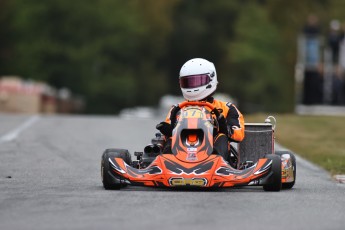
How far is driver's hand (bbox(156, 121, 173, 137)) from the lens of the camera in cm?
1525

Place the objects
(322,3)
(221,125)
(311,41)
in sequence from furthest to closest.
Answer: (322,3), (311,41), (221,125)

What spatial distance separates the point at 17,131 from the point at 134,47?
8502 cm

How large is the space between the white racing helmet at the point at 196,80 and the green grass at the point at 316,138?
3650 millimetres

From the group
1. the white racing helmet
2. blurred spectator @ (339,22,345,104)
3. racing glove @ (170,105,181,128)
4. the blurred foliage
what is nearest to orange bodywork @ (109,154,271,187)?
racing glove @ (170,105,181,128)

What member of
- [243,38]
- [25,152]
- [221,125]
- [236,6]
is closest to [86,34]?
[243,38]

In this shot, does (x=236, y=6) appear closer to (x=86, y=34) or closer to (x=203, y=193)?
(x=86, y=34)

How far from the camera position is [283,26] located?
10512 cm

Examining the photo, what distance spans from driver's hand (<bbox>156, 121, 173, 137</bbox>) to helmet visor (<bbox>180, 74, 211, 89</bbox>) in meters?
0.64

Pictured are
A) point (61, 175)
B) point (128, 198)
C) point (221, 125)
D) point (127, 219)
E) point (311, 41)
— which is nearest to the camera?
point (127, 219)

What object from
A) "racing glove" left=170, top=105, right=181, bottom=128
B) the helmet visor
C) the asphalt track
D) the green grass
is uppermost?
the helmet visor

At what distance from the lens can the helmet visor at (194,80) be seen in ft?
51.5

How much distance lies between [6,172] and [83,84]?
272 feet

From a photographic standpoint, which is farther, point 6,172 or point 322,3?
point 322,3

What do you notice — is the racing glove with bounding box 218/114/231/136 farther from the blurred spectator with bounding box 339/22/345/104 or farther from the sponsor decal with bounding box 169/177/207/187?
the blurred spectator with bounding box 339/22/345/104
